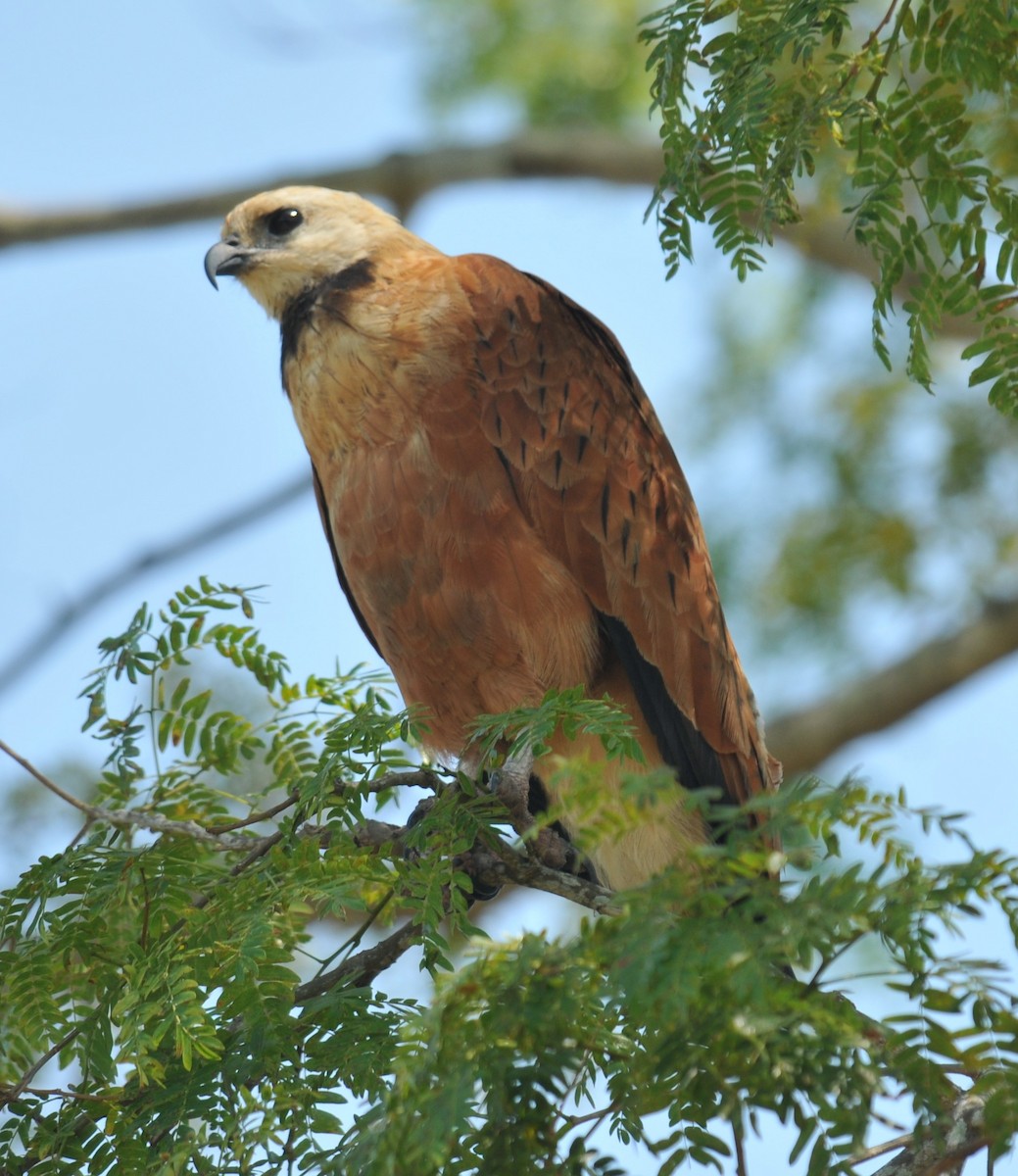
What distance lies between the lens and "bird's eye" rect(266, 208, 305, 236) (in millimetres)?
4445

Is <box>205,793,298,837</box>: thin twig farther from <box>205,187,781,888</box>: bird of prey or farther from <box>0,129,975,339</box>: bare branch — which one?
<box>0,129,975,339</box>: bare branch

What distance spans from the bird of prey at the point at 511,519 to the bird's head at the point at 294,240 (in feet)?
0.79

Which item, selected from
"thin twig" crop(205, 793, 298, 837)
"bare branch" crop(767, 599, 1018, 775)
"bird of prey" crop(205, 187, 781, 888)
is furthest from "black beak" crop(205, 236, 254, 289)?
"bare branch" crop(767, 599, 1018, 775)

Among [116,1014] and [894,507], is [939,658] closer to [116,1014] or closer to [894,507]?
[894,507]

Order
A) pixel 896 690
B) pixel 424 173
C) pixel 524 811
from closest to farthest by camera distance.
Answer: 1. pixel 524 811
2. pixel 896 690
3. pixel 424 173

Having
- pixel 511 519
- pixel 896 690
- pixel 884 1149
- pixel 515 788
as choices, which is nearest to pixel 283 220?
pixel 511 519

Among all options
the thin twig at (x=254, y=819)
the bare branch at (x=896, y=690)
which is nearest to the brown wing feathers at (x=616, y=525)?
the thin twig at (x=254, y=819)

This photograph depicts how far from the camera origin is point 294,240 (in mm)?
4363

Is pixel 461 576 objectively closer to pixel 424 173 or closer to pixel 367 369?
pixel 367 369

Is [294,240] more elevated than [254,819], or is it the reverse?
[294,240]

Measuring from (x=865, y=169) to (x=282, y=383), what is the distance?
2006mm

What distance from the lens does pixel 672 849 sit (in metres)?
3.80

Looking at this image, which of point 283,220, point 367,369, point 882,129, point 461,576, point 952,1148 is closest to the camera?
point 952,1148

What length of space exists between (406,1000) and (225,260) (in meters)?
2.72
